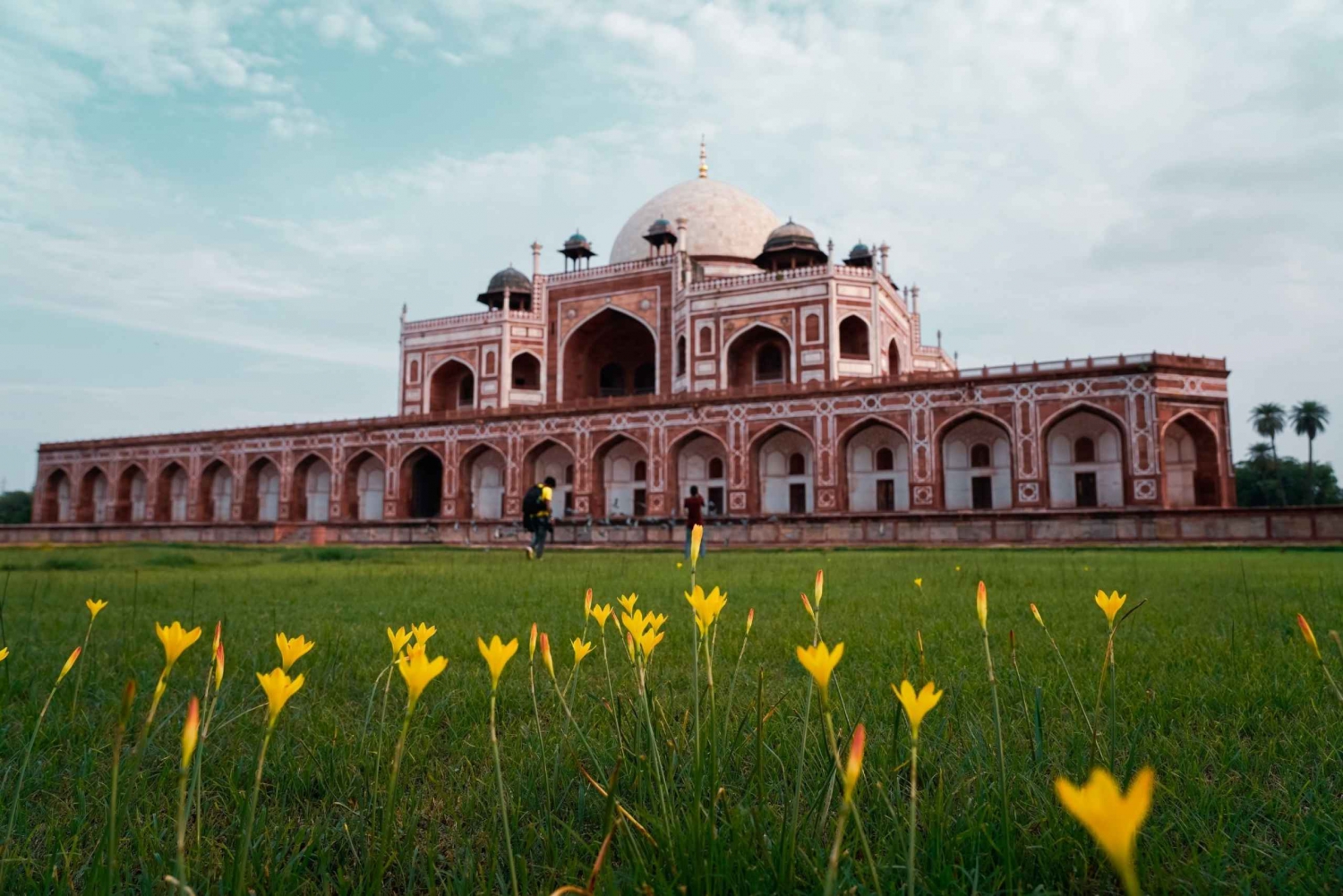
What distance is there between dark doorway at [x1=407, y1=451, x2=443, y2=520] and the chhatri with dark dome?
10 centimetres

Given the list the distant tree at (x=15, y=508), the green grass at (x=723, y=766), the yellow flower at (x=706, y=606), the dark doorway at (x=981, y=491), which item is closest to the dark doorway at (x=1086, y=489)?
the dark doorway at (x=981, y=491)

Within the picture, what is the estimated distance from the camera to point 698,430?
25797 millimetres

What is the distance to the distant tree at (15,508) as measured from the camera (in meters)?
50.5

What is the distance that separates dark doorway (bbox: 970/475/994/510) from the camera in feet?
79.1


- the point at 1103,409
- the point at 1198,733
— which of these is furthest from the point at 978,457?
the point at 1198,733

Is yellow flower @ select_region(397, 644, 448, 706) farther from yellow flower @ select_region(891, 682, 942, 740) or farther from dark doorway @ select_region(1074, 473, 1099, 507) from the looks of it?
dark doorway @ select_region(1074, 473, 1099, 507)

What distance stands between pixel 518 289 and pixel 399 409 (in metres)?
6.63

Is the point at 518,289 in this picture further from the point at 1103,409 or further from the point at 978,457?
the point at 1103,409

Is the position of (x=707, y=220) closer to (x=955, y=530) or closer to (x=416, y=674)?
(x=955, y=530)

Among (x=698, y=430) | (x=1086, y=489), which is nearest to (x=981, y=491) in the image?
(x=1086, y=489)

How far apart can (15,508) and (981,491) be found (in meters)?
54.3

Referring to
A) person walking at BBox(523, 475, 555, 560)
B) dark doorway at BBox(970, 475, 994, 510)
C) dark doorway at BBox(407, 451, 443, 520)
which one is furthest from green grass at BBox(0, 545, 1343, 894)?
dark doorway at BBox(407, 451, 443, 520)

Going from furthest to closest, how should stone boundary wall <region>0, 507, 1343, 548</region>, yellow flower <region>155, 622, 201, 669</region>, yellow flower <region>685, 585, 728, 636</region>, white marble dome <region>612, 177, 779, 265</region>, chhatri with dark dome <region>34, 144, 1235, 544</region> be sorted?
white marble dome <region>612, 177, 779, 265</region> < chhatri with dark dome <region>34, 144, 1235, 544</region> < stone boundary wall <region>0, 507, 1343, 548</region> < yellow flower <region>685, 585, 728, 636</region> < yellow flower <region>155, 622, 201, 669</region>

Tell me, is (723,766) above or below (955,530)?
above
